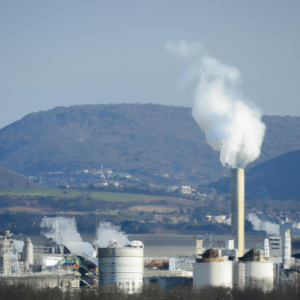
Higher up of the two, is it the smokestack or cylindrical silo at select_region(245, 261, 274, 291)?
the smokestack

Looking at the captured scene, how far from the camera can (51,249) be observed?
107m

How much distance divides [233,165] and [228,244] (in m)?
11.9

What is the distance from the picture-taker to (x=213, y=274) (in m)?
65.9

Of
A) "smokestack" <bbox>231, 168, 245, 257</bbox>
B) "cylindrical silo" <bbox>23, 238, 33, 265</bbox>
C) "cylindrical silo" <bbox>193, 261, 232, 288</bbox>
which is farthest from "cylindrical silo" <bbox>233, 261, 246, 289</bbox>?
"cylindrical silo" <bbox>23, 238, 33, 265</bbox>

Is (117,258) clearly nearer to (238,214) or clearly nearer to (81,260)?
(81,260)

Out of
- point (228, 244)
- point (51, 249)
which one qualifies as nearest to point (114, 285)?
point (228, 244)

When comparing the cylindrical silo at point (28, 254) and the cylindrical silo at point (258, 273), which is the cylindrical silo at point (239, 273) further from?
the cylindrical silo at point (28, 254)

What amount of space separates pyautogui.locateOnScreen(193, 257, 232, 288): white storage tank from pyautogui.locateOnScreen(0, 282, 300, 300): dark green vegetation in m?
1.77

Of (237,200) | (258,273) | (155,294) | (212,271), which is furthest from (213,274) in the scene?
(237,200)

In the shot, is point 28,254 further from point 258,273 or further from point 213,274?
point 213,274

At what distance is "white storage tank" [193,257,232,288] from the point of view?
6575cm

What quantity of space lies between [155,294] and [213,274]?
8.16 meters

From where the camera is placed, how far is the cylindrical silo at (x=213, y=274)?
65750mm

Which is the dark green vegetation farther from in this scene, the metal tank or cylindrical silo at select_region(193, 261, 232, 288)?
the metal tank
